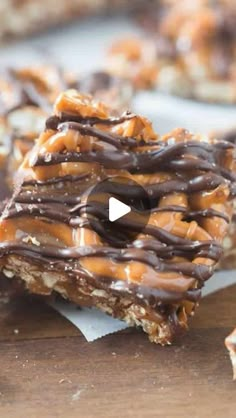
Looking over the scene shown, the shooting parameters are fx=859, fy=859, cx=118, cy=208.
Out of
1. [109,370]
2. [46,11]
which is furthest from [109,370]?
[46,11]

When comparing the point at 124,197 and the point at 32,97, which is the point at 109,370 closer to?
the point at 124,197

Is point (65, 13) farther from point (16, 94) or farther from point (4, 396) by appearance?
point (4, 396)

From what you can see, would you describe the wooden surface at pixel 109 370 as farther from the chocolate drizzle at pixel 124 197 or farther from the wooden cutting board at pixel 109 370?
the chocolate drizzle at pixel 124 197

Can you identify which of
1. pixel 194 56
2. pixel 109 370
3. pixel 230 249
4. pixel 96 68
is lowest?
pixel 109 370

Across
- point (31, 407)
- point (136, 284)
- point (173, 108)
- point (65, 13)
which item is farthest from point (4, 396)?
point (65, 13)

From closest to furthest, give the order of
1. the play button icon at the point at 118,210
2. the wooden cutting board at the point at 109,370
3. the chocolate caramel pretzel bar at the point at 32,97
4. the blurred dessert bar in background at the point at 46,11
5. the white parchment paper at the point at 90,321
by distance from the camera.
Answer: the wooden cutting board at the point at 109,370 → the play button icon at the point at 118,210 → the white parchment paper at the point at 90,321 → the chocolate caramel pretzel bar at the point at 32,97 → the blurred dessert bar in background at the point at 46,11

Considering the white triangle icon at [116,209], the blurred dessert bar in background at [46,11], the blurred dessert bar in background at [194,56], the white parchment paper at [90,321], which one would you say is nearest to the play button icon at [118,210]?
the white triangle icon at [116,209]

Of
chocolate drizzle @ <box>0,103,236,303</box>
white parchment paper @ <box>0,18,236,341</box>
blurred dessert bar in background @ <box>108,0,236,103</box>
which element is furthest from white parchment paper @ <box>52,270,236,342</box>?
blurred dessert bar in background @ <box>108,0,236,103</box>
